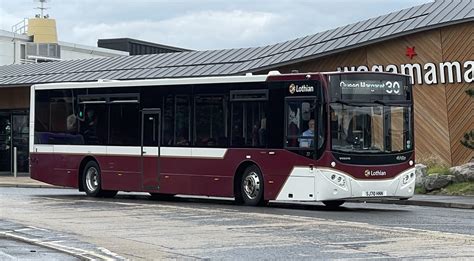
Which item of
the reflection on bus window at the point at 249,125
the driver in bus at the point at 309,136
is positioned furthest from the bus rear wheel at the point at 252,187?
the driver in bus at the point at 309,136

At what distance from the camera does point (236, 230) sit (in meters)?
14.8

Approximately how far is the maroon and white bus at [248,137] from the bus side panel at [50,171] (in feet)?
0.21

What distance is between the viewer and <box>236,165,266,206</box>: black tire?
1989 centimetres

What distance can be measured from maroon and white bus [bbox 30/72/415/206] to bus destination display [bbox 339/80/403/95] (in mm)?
22

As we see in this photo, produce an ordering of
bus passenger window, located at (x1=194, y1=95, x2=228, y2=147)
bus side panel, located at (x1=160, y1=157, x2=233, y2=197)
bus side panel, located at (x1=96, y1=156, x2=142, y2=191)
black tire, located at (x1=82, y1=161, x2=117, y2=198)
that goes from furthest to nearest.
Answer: black tire, located at (x1=82, y1=161, x2=117, y2=198)
bus side panel, located at (x1=96, y1=156, x2=142, y2=191)
bus passenger window, located at (x1=194, y1=95, x2=228, y2=147)
bus side panel, located at (x1=160, y1=157, x2=233, y2=197)

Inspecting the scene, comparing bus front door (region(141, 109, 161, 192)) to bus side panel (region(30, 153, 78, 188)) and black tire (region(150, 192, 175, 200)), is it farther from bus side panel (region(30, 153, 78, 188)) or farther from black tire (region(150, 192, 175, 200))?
bus side panel (region(30, 153, 78, 188))

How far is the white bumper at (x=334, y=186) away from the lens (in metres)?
18.6

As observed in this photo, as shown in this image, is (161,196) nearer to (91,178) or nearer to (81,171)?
(91,178)

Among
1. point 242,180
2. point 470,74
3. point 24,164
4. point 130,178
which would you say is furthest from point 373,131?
point 24,164

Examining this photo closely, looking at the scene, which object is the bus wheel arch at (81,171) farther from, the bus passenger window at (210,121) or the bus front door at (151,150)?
the bus passenger window at (210,121)

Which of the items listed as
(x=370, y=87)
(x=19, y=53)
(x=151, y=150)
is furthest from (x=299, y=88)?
(x=19, y=53)

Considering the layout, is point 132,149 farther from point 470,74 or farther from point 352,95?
point 470,74

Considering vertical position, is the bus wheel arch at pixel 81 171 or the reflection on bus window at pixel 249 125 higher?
the reflection on bus window at pixel 249 125

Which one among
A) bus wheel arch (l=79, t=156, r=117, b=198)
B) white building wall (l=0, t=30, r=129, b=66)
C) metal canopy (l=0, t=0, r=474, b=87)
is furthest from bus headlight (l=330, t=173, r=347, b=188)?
white building wall (l=0, t=30, r=129, b=66)
